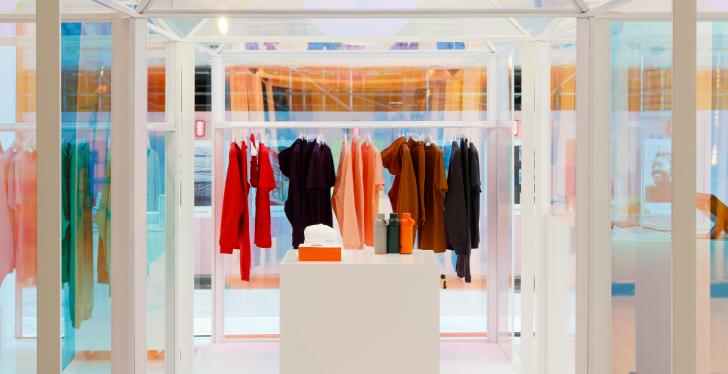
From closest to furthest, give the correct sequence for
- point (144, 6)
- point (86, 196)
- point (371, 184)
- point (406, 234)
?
point (86, 196)
point (144, 6)
point (406, 234)
point (371, 184)

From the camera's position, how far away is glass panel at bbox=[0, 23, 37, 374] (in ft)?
9.92

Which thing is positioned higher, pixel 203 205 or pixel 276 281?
pixel 203 205

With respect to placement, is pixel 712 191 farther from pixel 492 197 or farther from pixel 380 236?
pixel 492 197

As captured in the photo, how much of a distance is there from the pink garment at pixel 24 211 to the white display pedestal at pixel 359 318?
1.49m

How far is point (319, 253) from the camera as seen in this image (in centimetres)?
441

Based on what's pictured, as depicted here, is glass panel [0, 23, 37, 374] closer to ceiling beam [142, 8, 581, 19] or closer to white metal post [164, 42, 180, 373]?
ceiling beam [142, 8, 581, 19]

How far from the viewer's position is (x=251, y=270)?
682cm

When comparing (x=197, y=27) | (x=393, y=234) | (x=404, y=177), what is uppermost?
(x=197, y=27)

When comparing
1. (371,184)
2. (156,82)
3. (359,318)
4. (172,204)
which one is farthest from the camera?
(371,184)

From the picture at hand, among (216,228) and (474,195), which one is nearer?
(474,195)

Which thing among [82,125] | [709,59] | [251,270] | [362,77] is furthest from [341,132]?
[709,59]

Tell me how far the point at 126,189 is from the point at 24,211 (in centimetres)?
102

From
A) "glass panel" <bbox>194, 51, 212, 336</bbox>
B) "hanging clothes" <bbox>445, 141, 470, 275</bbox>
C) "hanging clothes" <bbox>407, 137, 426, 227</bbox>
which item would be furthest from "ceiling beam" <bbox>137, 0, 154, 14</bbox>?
"hanging clothes" <bbox>445, 141, 470, 275</bbox>

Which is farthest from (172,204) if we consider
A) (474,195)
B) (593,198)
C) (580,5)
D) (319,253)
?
(580,5)
